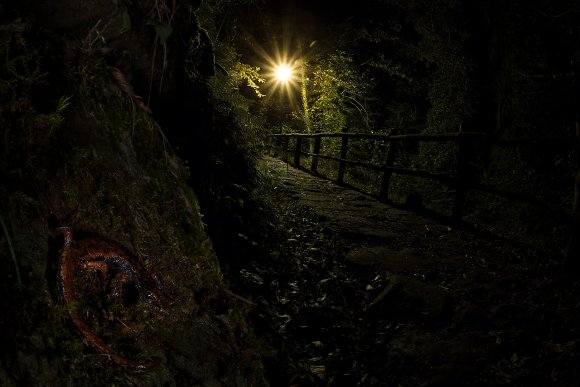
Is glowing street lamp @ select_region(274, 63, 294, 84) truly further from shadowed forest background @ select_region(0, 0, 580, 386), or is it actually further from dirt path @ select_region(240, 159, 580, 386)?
dirt path @ select_region(240, 159, 580, 386)

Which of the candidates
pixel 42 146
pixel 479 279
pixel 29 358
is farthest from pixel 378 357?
pixel 42 146

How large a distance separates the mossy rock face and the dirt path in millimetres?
755

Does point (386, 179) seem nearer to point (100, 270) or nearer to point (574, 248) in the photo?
point (574, 248)

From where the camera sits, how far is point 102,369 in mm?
1298

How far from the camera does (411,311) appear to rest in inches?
116

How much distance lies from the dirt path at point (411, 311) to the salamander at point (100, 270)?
118 cm

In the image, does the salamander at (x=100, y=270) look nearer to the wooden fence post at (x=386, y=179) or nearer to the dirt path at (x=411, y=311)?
the dirt path at (x=411, y=311)

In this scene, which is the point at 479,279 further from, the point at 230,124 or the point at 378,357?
the point at 230,124

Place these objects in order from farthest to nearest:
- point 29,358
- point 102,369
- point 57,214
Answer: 1. point 57,214
2. point 102,369
3. point 29,358

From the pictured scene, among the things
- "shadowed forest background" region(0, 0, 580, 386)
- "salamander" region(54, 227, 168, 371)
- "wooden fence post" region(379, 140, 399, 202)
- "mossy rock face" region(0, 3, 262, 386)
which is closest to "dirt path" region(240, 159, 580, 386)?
"shadowed forest background" region(0, 0, 580, 386)

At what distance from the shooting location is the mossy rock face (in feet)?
3.94

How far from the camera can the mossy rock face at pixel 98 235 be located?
1202 millimetres

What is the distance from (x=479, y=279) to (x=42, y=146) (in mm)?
3475

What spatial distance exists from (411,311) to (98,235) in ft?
7.74
